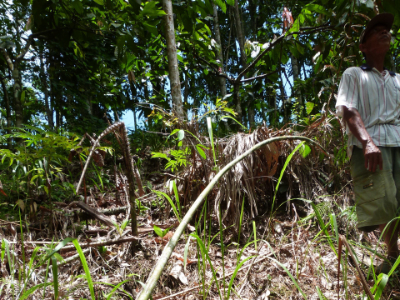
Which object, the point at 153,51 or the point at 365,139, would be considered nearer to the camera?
the point at 365,139

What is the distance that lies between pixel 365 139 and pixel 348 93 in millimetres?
343

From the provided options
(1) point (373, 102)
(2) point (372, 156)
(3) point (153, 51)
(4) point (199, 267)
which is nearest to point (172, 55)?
(3) point (153, 51)

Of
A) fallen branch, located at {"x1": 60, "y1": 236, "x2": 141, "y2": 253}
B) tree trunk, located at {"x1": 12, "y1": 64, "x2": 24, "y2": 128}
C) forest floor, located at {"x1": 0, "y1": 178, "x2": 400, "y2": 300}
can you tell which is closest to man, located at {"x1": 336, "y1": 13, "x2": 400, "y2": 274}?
forest floor, located at {"x1": 0, "y1": 178, "x2": 400, "y2": 300}

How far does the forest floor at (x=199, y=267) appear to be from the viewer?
54.2 inches

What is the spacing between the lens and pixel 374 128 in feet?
5.66

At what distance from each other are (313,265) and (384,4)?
6.50 ft

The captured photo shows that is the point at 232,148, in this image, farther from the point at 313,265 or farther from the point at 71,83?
the point at 71,83

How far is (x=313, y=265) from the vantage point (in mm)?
1631

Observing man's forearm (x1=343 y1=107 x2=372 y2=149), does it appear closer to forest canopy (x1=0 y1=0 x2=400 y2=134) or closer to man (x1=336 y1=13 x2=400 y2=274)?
man (x1=336 y1=13 x2=400 y2=274)

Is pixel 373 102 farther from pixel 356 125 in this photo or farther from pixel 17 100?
pixel 17 100

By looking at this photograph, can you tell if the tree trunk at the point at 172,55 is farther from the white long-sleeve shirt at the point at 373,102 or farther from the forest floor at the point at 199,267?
the white long-sleeve shirt at the point at 373,102

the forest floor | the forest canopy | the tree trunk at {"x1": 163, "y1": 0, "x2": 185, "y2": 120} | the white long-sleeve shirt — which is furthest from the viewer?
the tree trunk at {"x1": 163, "y1": 0, "x2": 185, "y2": 120}

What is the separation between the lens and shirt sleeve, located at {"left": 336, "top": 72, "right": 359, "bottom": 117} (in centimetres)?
171

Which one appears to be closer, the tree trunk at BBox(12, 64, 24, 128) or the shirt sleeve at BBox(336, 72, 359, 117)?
the shirt sleeve at BBox(336, 72, 359, 117)
